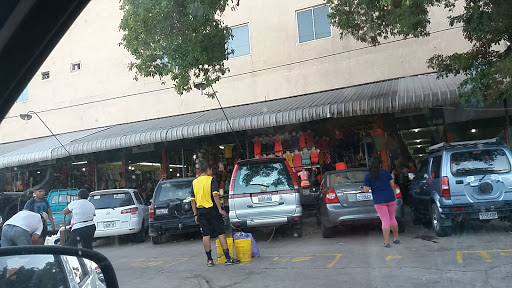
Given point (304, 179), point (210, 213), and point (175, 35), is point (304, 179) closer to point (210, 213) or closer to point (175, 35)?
point (175, 35)

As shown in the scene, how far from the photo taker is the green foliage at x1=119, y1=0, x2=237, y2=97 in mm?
9430

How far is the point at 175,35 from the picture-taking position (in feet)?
32.6

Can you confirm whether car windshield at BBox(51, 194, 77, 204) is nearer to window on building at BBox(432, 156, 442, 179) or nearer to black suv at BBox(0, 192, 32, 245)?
black suv at BBox(0, 192, 32, 245)

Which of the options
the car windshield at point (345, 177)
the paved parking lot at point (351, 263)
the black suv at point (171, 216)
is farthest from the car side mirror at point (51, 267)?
the black suv at point (171, 216)

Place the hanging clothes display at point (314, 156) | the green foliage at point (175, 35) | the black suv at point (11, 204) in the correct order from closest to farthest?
the green foliage at point (175, 35) → the black suv at point (11, 204) → the hanging clothes display at point (314, 156)

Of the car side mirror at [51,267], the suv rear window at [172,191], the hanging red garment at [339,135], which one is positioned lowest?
the suv rear window at [172,191]

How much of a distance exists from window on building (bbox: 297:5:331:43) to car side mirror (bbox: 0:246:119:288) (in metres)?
14.9

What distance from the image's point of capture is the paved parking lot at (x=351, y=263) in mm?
6000

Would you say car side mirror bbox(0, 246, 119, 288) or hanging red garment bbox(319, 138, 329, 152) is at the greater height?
hanging red garment bbox(319, 138, 329, 152)

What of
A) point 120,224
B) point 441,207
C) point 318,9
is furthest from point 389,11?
point 120,224

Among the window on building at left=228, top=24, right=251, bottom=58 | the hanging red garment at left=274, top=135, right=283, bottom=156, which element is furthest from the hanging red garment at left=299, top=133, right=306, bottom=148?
the window on building at left=228, top=24, right=251, bottom=58

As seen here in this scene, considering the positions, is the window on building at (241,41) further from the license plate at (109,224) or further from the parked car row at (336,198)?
the license plate at (109,224)

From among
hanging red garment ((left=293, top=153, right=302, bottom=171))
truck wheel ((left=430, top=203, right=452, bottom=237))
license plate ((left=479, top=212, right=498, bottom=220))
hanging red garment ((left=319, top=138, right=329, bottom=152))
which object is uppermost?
hanging red garment ((left=319, top=138, right=329, bottom=152))

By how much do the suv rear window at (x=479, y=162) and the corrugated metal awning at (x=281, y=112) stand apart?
3.50m
